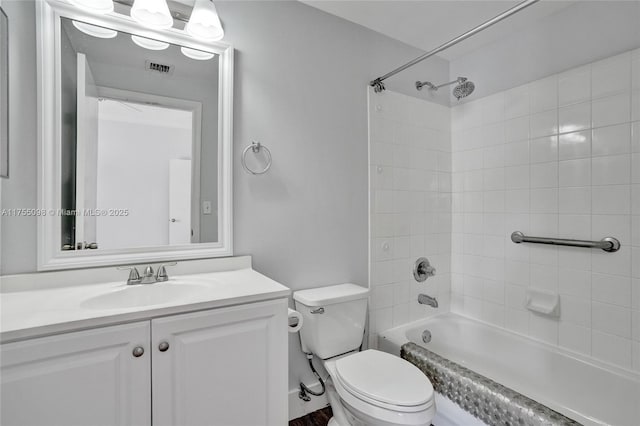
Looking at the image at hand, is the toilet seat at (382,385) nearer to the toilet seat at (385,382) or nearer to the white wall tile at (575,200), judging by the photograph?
the toilet seat at (385,382)

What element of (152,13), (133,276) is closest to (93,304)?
(133,276)

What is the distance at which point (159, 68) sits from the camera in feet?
4.74

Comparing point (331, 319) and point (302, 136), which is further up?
point (302, 136)

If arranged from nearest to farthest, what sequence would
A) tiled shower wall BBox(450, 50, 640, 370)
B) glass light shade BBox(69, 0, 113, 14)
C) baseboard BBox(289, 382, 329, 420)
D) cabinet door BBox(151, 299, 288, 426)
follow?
cabinet door BBox(151, 299, 288, 426) → glass light shade BBox(69, 0, 113, 14) → tiled shower wall BBox(450, 50, 640, 370) → baseboard BBox(289, 382, 329, 420)

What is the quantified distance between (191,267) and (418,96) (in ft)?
6.41

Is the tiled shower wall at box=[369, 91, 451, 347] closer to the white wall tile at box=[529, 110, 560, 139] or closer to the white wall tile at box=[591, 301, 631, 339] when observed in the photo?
the white wall tile at box=[529, 110, 560, 139]

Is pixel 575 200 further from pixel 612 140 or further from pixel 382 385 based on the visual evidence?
pixel 382 385

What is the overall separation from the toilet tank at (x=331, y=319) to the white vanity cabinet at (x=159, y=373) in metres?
0.45

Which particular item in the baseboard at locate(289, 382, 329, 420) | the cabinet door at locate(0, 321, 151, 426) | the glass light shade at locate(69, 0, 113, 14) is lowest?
the baseboard at locate(289, 382, 329, 420)

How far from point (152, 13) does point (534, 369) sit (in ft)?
9.08

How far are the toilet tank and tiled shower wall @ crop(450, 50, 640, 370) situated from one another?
0.42 metres

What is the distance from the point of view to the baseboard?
5.62 ft

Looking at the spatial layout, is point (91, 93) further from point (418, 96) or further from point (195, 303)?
point (418, 96)

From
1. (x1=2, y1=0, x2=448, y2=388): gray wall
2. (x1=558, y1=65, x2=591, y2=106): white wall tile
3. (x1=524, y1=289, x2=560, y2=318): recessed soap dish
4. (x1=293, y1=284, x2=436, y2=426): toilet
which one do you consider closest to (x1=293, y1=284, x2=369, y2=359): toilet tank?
(x1=293, y1=284, x2=436, y2=426): toilet
